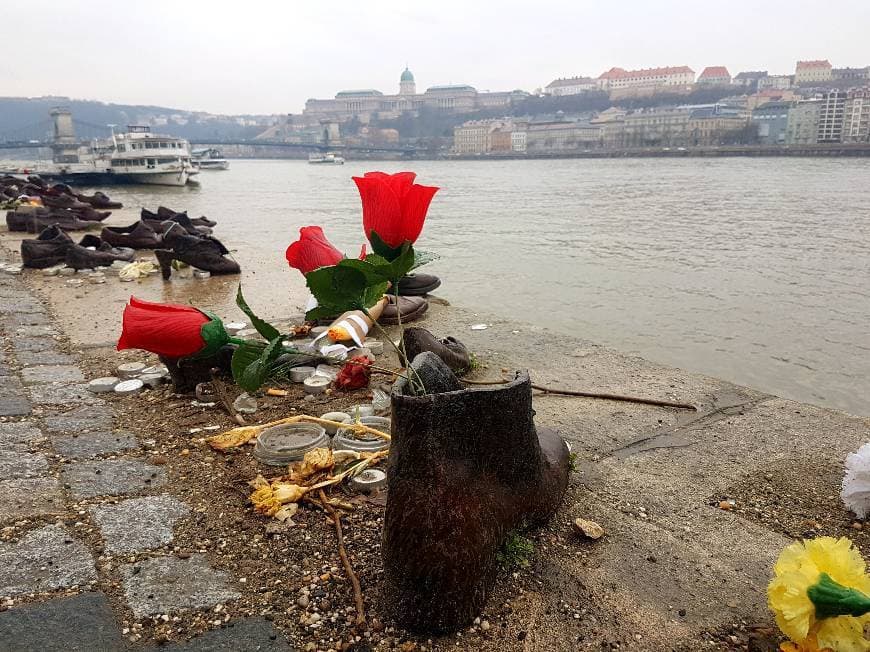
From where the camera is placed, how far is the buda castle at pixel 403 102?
141250 millimetres

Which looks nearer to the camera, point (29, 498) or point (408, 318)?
point (29, 498)

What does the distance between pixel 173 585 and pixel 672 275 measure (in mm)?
9292

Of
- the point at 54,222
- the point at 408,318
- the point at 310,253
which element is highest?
the point at 310,253

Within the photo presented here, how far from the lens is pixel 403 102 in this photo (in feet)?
486

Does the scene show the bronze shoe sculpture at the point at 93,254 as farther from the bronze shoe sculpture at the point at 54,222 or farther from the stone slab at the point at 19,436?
the stone slab at the point at 19,436

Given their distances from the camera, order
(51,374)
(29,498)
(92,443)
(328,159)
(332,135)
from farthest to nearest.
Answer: (332,135)
(328,159)
(51,374)
(92,443)
(29,498)

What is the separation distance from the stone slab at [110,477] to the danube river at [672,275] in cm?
319

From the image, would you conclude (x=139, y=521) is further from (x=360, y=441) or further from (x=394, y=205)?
(x=394, y=205)

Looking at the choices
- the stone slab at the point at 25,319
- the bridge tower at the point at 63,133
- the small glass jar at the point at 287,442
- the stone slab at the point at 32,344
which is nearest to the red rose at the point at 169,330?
the small glass jar at the point at 287,442

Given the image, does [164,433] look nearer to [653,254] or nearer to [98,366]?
[98,366]

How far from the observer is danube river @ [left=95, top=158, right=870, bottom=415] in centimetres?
606

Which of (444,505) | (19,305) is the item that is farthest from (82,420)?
(19,305)

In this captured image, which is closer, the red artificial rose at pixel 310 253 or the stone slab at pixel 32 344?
the red artificial rose at pixel 310 253

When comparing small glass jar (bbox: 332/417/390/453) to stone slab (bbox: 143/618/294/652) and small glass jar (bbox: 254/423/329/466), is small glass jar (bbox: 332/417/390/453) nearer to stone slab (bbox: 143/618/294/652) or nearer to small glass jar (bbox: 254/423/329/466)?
small glass jar (bbox: 254/423/329/466)
